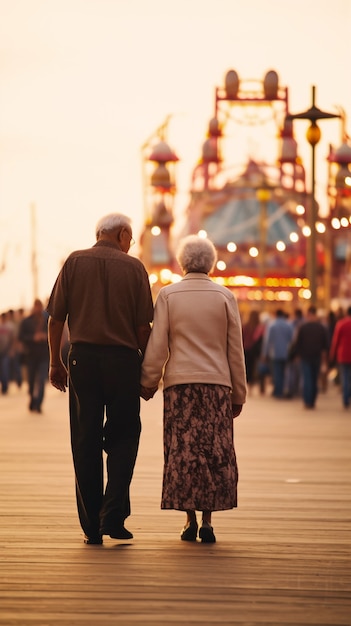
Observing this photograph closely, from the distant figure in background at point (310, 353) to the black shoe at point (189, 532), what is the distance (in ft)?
52.1

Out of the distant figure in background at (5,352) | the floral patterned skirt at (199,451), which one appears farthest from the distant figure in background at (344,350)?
the floral patterned skirt at (199,451)

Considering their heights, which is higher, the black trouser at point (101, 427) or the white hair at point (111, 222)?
the white hair at point (111, 222)

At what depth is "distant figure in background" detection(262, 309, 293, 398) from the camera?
27.4 metres

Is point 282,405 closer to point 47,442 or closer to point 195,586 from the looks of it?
point 47,442

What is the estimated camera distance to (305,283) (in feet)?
218

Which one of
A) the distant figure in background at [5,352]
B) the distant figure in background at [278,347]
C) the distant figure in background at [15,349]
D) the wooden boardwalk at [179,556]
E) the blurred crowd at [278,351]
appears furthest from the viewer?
the distant figure in background at [15,349]

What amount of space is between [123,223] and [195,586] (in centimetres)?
233

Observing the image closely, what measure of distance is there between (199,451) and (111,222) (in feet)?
4.41

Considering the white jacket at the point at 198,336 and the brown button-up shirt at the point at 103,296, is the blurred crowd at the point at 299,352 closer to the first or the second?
the white jacket at the point at 198,336

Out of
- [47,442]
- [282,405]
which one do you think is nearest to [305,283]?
[282,405]

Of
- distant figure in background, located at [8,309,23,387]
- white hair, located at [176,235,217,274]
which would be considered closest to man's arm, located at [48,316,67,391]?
white hair, located at [176,235,217,274]

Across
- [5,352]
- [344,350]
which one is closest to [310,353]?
[344,350]

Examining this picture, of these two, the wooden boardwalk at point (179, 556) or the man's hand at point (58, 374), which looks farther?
the man's hand at point (58, 374)

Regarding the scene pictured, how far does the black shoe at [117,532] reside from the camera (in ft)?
26.1
